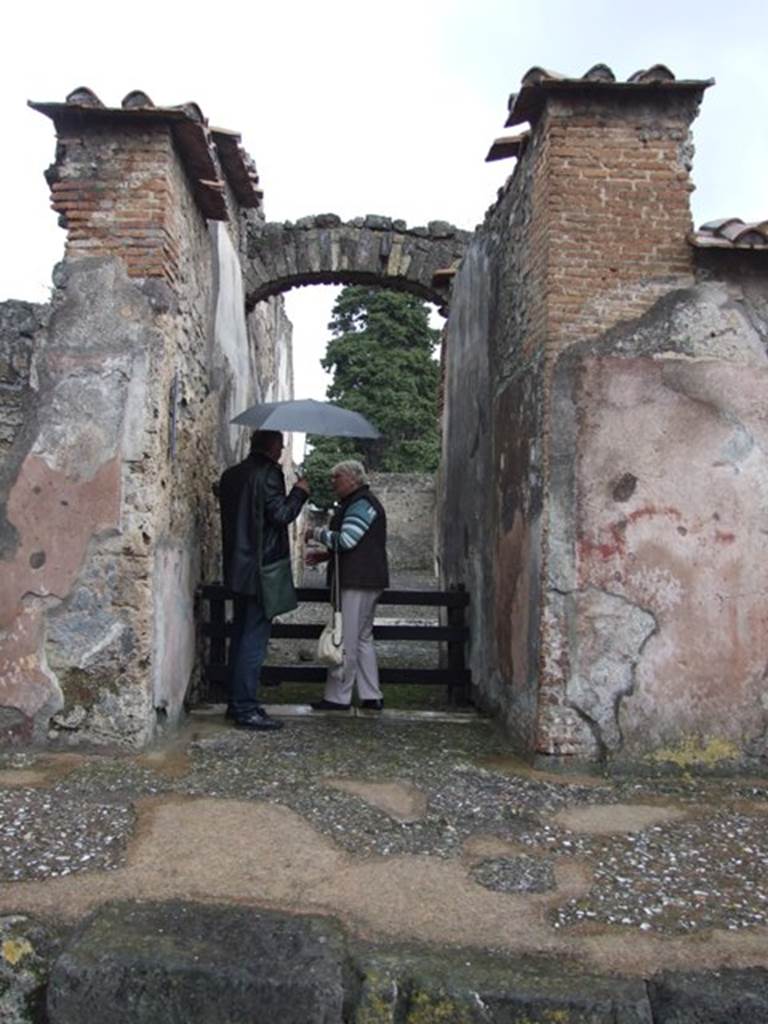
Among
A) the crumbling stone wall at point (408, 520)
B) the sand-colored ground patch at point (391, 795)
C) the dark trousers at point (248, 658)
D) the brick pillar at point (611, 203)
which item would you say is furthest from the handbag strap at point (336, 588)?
the crumbling stone wall at point (408, 520)

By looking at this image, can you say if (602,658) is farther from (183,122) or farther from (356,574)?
(183,122)

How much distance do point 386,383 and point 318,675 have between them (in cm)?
2090

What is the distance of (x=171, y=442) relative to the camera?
529 cm

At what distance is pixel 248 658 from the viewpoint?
5.66 metres

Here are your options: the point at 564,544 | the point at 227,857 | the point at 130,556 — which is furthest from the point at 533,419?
the point at 227,857

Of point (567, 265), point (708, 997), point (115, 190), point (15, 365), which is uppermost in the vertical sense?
point (115, 190)

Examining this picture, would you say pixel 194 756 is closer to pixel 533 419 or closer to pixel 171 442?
pixel 171 442

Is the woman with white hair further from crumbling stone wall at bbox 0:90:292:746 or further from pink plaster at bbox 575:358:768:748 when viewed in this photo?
pink plaster at bbox 575:358:768:748

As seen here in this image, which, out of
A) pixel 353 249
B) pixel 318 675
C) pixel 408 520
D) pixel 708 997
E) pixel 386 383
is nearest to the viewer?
pixel 708 997

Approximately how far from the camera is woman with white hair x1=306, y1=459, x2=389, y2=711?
600 cm

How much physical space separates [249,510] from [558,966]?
3494mm

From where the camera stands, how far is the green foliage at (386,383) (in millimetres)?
26547

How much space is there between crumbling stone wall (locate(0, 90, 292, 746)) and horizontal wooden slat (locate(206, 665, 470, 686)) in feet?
3.68

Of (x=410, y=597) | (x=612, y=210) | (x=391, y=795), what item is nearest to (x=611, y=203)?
(x=612, y=210)
